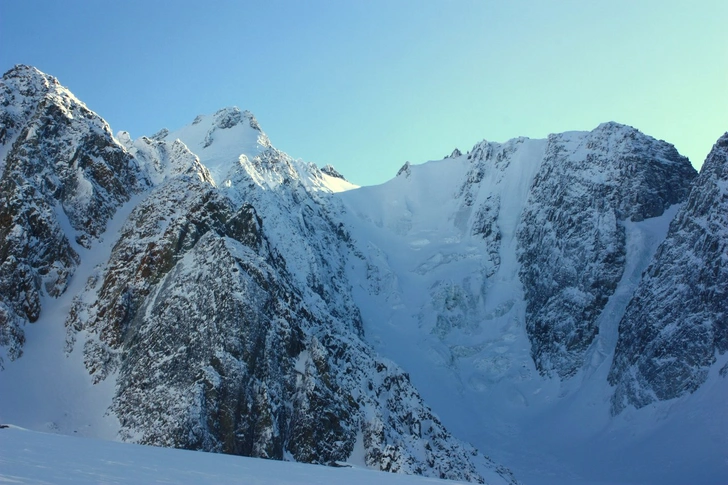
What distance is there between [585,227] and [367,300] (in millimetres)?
48904

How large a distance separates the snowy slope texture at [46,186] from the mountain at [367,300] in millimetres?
257

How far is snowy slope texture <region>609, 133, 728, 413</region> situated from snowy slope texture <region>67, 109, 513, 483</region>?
37.6 m

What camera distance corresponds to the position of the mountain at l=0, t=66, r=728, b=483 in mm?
58812

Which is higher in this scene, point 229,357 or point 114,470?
point 229,357

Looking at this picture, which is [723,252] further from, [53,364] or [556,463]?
[53,364]

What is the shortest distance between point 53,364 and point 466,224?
120m

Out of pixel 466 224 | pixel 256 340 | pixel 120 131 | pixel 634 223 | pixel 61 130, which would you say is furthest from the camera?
pixel 466 224

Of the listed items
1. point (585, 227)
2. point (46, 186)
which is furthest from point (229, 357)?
point (585, 227)

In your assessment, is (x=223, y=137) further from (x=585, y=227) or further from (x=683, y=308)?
(x=683, y=308)

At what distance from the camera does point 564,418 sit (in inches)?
4373

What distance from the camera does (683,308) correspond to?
334 ft

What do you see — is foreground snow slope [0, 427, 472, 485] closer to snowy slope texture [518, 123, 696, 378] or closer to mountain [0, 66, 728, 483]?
mountain [0, 66, 728, 483]

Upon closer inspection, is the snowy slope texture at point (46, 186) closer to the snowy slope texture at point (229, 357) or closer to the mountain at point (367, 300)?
the mountain at point (367, 300)

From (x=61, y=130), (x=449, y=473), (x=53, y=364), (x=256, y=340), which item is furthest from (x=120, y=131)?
(x=449, y=473)
